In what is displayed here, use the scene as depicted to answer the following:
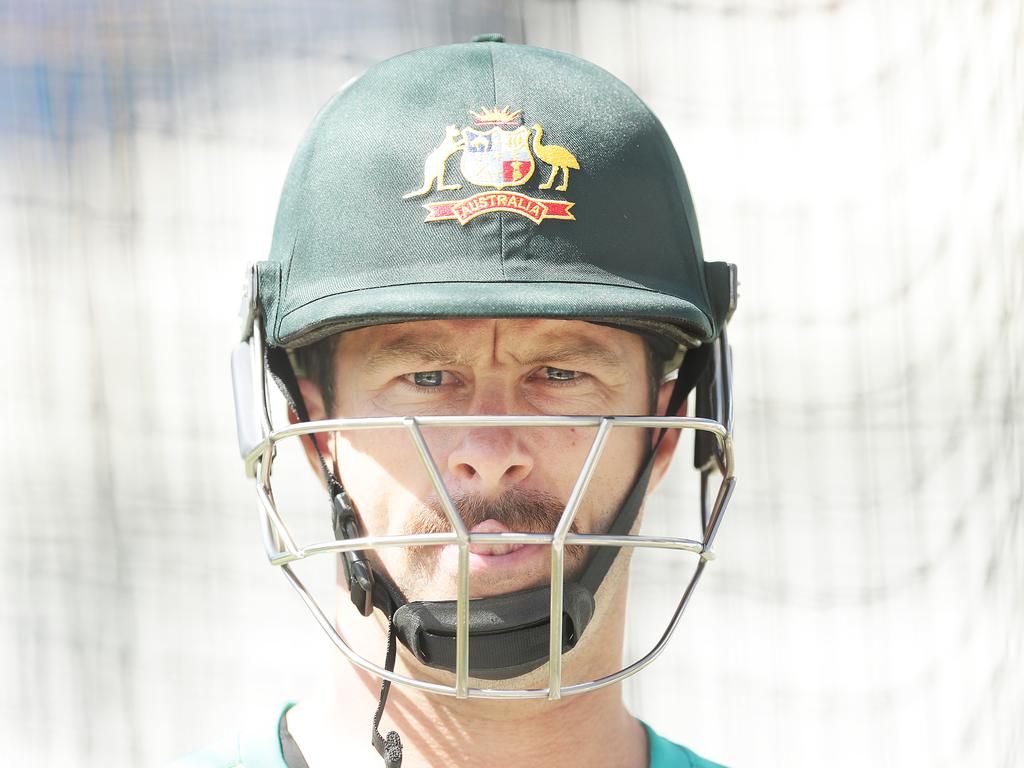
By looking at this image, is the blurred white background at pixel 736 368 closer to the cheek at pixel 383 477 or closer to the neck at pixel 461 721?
the neck at pixel 461 721

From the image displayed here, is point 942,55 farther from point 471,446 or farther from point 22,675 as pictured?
point 22,675

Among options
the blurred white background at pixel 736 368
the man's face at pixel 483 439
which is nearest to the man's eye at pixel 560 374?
the man's face at pixel 483 439

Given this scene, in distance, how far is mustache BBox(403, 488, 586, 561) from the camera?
1525 mm

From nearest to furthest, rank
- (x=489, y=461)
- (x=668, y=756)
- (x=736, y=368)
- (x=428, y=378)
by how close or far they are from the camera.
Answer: (x=489, y=461) < (x=428, y=378) < (x=668, y=756) < (x=736, y=368)

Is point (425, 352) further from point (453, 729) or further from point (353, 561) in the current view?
point (453, 729)

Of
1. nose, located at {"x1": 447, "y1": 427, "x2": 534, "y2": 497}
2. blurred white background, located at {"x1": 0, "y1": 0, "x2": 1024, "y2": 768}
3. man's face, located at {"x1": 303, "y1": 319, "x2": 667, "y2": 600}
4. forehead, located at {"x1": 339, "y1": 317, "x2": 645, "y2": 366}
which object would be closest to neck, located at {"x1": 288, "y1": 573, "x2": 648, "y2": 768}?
man's face, located at {"x1": 303, "y1": 319, "x2": 667, "y2": 600}

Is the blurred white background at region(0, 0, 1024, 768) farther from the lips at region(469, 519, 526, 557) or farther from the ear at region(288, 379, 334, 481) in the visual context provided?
the lips at region(469, 519, 526, 557)

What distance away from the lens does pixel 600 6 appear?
2.96 metres

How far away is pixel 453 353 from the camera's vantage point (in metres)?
1.60

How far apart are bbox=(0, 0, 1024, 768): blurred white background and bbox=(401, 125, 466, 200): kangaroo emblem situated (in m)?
1.23

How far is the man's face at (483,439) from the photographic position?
5.07 ft

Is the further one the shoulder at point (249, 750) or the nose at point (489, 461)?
the shoulder at point (249, 750)

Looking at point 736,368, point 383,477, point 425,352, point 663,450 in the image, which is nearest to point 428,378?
point 425,352

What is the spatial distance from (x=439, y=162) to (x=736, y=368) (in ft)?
4.79
